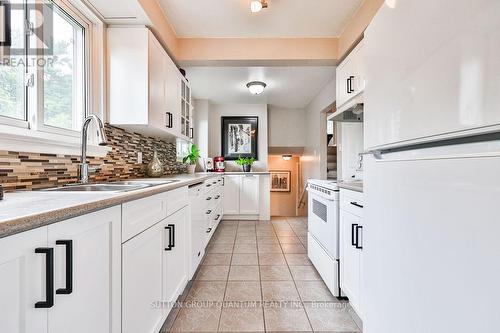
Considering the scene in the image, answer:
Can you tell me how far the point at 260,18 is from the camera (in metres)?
2.28

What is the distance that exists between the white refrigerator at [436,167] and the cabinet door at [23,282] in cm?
101

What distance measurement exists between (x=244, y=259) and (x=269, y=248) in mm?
480

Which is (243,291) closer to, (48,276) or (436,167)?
(48,276)

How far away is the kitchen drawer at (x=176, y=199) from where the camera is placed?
5.06 feet

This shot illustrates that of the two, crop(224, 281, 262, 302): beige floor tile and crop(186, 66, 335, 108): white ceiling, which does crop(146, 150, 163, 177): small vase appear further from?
crop(186, 66, 335, 108): white ceiling

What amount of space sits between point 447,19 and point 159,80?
83.8 inches

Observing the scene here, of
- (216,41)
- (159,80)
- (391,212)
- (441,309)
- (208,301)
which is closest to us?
(441,309)

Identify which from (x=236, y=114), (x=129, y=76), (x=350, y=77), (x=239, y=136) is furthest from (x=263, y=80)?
(x=129, y=76)

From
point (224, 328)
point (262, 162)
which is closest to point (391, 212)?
point (224, 328)

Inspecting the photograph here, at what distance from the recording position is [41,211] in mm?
625

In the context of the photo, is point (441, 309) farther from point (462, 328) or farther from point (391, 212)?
point (391, 212)

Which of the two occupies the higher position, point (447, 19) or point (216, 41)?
point (216, 41)

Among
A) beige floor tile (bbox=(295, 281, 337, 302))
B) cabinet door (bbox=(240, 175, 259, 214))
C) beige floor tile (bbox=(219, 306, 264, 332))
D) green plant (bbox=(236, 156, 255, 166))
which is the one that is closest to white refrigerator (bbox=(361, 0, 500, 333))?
beige floor tile (bbox=(219, 306, 264, 332))

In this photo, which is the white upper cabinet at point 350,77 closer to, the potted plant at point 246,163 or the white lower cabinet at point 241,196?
the white lower cabinet at point 241,196
